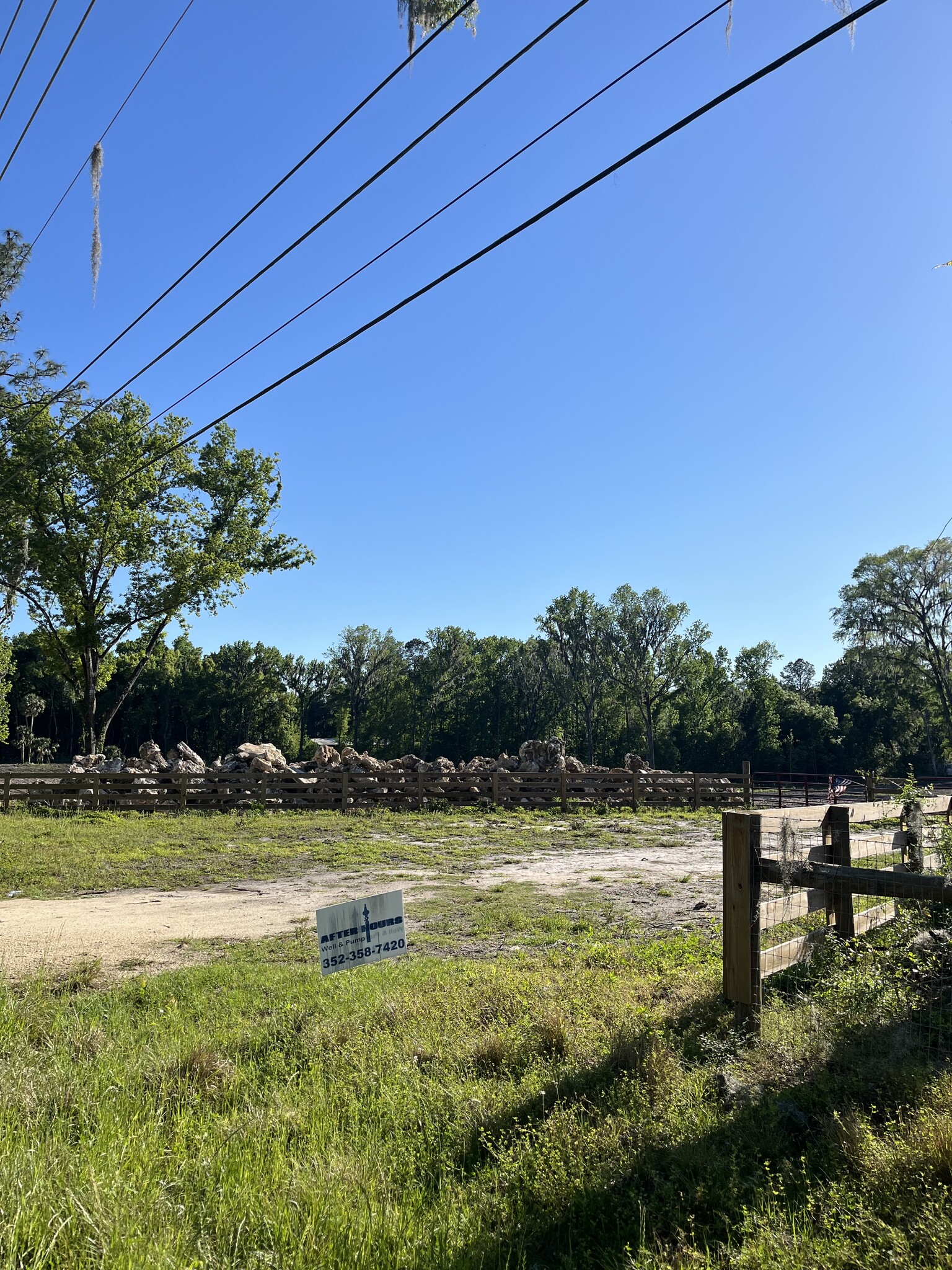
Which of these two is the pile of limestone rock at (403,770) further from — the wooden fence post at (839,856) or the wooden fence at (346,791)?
the wooden fence post at (839,856)

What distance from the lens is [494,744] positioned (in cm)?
6762

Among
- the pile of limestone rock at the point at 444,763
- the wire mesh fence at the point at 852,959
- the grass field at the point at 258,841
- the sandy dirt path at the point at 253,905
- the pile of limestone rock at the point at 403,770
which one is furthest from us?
the pile of limestone rock at the point at 444,763

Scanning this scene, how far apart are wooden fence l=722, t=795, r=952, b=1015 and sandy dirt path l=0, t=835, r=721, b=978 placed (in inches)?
112

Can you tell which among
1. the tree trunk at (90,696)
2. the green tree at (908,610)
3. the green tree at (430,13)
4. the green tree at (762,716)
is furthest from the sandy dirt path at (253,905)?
the green tree at (762,716)

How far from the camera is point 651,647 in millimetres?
59594

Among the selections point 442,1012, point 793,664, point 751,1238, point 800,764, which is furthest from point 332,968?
point 793,664

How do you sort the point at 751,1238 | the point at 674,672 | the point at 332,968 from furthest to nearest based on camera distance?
the point at 674,672
the point at 332,968
the point at 751,1238

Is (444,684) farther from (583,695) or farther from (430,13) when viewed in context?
(430,13)

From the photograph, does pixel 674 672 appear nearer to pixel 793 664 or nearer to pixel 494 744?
pixel 494 744

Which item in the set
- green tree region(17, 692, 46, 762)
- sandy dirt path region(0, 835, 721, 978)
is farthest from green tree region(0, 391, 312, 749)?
green tree region(17, 692, 46, 762)

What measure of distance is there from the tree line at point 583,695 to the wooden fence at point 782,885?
1726 inches

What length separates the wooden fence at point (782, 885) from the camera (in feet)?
14.0

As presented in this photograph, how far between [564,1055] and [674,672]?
5643 cm

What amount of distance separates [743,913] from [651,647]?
5622 cm
